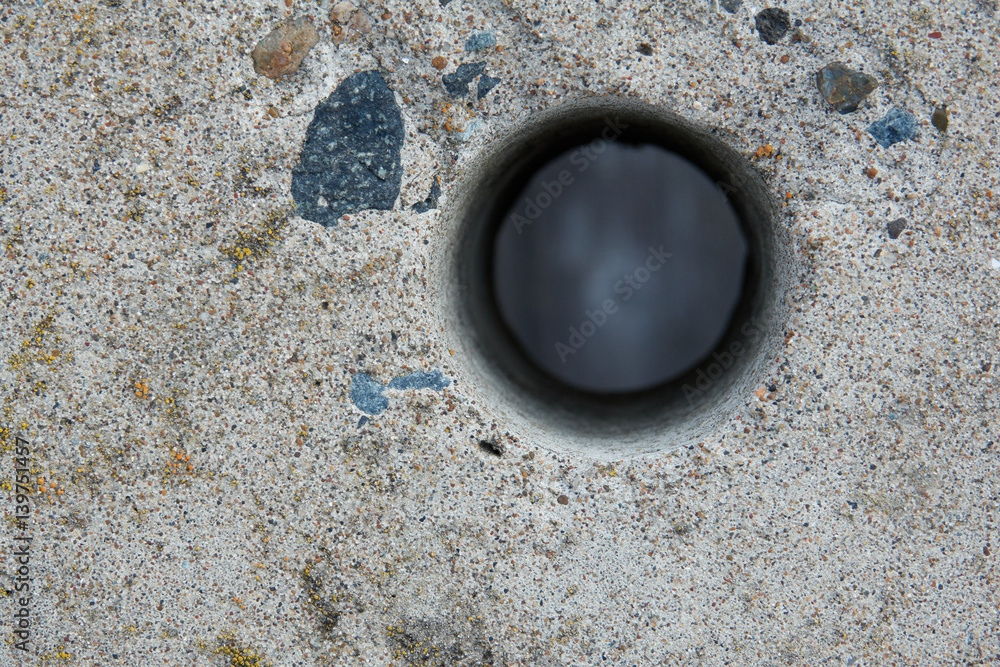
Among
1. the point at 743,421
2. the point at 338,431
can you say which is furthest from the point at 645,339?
the point at 338,431

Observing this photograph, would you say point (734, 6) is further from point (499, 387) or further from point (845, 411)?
point (499, 387)

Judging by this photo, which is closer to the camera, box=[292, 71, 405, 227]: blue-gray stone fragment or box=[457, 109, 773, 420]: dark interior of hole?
box=[292, 71, 405, 227]: blue-gray stone fragment

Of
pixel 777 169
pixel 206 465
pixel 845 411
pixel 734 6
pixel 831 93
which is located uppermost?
pixel 734 6

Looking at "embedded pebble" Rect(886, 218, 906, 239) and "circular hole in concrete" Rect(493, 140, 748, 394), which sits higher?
"embedded pebble" Rect(886, 218, 906, 239)

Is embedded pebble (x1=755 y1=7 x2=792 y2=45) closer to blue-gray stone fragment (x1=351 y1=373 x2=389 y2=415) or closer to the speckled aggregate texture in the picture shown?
the speckled aggregate texture

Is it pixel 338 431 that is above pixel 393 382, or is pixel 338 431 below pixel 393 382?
below

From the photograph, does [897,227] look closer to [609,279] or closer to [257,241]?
[609,279]

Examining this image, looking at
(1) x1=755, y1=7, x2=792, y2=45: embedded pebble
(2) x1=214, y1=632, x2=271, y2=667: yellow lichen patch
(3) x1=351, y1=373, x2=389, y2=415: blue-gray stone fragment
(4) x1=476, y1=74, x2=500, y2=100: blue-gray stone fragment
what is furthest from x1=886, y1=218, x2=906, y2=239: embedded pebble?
(2) x1=214, y1=632, x2=271, y2=667: yellow lichen patch
